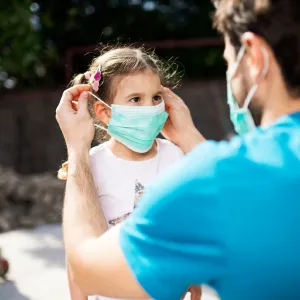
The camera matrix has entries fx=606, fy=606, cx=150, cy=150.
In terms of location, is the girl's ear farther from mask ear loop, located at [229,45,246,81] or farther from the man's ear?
the man's ear

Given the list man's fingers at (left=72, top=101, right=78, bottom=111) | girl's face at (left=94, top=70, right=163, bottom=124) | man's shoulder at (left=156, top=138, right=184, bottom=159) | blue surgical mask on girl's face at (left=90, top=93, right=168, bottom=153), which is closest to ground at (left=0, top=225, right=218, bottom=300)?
man's shoulder at (left=156, top=138, right=184, bottom=159)

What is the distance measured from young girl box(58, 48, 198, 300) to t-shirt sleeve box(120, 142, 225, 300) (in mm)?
1123

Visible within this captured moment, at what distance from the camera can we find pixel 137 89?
102 inches

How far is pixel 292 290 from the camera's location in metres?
1.35

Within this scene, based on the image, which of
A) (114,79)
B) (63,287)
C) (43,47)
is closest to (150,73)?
(114,79)

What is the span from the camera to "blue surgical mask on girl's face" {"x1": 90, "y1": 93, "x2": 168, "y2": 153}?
2.60 m

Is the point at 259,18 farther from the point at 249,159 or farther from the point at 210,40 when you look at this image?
the point at 210,40

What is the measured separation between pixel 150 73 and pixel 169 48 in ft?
21.9

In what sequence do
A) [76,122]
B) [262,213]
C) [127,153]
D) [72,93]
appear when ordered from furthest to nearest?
[127,153] < [72,93] < [76,122] < [262,213]

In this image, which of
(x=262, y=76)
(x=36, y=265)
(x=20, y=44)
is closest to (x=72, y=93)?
(x=262, y=76)

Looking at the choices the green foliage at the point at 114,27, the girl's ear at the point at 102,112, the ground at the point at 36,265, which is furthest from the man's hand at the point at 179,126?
the green foliage at the point at 114,27

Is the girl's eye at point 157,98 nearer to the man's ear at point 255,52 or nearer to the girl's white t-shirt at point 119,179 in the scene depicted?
the girl's white t-shirt at point 119,179

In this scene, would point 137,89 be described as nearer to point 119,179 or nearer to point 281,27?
point 119,179

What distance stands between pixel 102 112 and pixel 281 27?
1.43m
